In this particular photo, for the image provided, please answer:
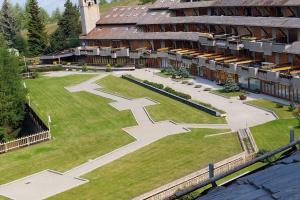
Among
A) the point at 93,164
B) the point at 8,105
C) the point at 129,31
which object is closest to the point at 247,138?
the point at 93,164

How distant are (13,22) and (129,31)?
1872 inches

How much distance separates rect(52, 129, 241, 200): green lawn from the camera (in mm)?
33281

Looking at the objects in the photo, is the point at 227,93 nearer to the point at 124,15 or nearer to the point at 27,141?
the point at 27,141

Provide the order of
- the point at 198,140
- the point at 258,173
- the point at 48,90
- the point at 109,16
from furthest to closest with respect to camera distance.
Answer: the point at 109,16 < the point at 48,90 < the point at 198,140 < the point at 258,173

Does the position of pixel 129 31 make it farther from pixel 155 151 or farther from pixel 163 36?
pixel 155 151

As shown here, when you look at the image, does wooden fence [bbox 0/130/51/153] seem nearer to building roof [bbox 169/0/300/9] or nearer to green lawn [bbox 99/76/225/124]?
green lawn [bbox 99/76/225/124]

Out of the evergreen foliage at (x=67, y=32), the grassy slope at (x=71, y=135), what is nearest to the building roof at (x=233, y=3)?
the grassy slope at (x=71, y=135)

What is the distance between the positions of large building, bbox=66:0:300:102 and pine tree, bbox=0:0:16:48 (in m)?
32.2

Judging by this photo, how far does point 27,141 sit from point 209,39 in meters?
35.1

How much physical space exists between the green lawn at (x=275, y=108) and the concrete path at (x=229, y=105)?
895mm

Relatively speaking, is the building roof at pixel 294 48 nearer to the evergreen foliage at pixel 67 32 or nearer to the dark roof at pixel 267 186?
the dark roof at pixel 267 186

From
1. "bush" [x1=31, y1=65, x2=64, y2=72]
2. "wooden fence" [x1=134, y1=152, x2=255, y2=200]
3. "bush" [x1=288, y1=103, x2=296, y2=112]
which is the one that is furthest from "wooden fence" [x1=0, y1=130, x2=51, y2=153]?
"bush" [x1=31, y1=65, x2=64, y2=72]

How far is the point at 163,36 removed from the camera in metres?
87.6

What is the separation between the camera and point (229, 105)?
2148 inches
